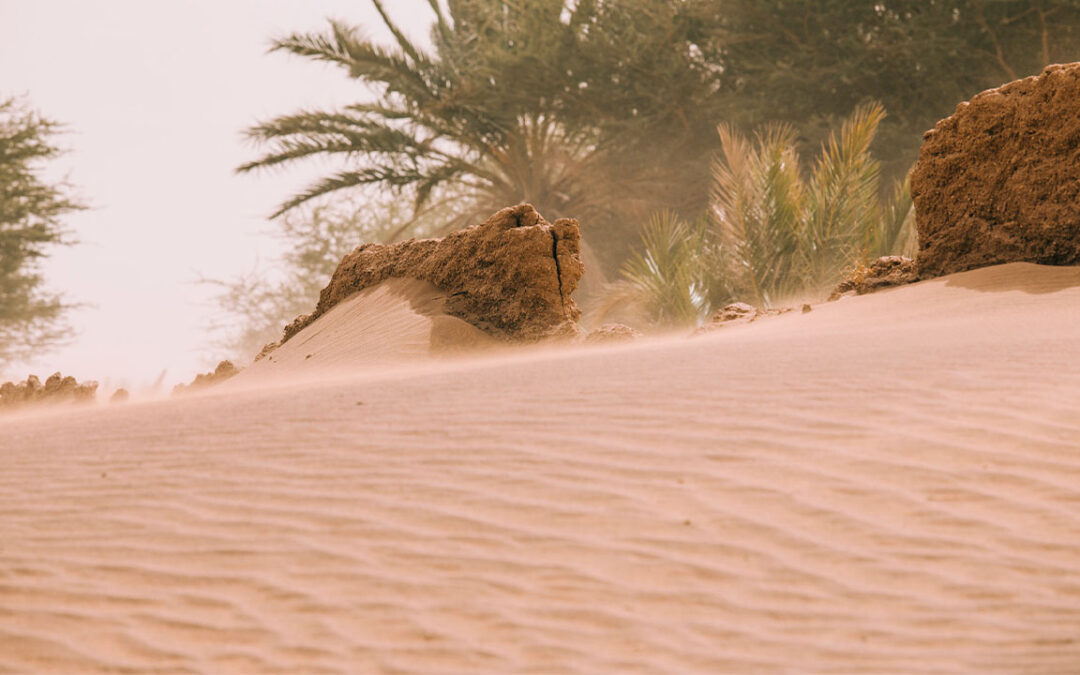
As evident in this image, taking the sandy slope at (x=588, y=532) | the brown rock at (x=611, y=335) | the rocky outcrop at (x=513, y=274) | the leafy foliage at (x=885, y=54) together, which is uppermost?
the leafy foliage at (x=885, y=54)

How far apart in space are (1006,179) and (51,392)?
353 inches

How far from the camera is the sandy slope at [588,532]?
255 centimetres

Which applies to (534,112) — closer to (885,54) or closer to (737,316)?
(885,54)

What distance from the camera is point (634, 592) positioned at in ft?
8.92

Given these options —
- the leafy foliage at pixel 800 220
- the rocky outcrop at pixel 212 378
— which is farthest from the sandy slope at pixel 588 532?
the leafy foliage at pixel 800 220

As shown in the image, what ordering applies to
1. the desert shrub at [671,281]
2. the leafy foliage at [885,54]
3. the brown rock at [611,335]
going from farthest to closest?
the leafy foliage at [885,54]
the desert shrub at [671,281]
the brown rock at [611,335]

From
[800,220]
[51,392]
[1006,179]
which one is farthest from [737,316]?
[51,392]

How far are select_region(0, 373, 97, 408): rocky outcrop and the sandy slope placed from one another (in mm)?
6108

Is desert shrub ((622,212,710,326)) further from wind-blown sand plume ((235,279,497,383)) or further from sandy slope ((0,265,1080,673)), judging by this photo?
sandy slope ((0,265,1080,673))

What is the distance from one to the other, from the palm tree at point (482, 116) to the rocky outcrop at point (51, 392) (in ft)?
30.8

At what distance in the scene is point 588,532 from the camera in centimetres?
300

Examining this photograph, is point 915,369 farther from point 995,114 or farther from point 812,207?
point 812,207

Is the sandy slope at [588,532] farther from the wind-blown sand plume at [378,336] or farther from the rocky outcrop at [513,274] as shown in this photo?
the rocky outcrop at [513,274]

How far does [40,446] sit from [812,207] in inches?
422
